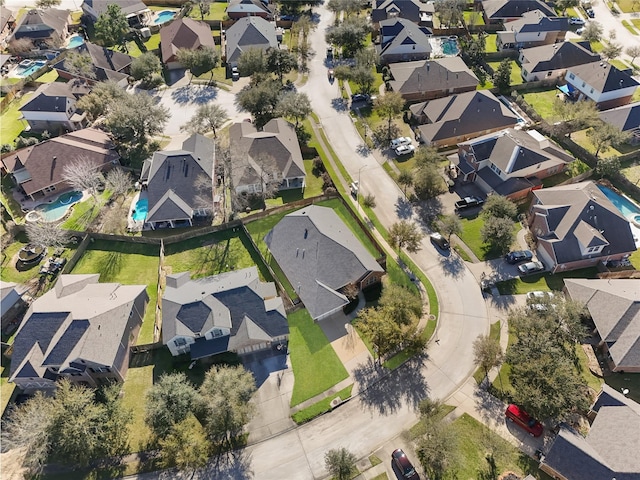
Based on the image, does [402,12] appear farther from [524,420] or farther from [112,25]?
[524,420]

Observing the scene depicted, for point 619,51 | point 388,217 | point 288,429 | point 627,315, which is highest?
point 619,51

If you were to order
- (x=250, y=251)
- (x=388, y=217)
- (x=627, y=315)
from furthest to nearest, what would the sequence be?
1. (x=388, y=217)
2. (x=250, y=251)
3. (x=627, y=315)

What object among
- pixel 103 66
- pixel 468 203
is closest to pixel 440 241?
pixel 468 203

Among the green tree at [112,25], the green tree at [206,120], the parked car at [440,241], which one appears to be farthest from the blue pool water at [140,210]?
the green tree at [112,25]

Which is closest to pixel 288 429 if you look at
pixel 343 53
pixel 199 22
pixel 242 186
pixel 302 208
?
pixel 302 208

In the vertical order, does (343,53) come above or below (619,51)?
below

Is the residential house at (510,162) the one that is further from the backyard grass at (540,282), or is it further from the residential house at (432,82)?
the residential house at (432,82)

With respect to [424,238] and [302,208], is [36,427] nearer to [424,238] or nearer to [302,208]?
[302,208]
